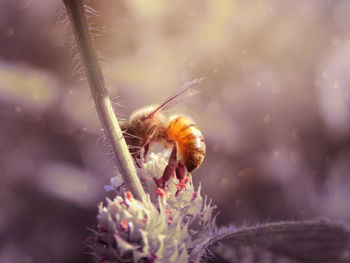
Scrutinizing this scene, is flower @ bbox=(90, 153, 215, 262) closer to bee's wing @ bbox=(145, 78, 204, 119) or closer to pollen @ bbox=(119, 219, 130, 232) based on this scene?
pollen @ bbox=(119, 219, 130, 232)

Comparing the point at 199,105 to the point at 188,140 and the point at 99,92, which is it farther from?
the point at 99,92

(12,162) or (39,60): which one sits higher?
(39,60)

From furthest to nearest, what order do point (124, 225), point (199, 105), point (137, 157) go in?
point (199, 105) → point (137, 157) → point (124, 225)

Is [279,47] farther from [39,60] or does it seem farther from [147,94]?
[39,60]

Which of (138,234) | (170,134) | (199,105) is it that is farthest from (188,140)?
(199,105)

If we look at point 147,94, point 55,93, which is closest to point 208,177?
point 147,94

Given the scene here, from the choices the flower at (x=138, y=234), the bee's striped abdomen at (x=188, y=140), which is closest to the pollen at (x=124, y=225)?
the flower at (x=138, y=234)
